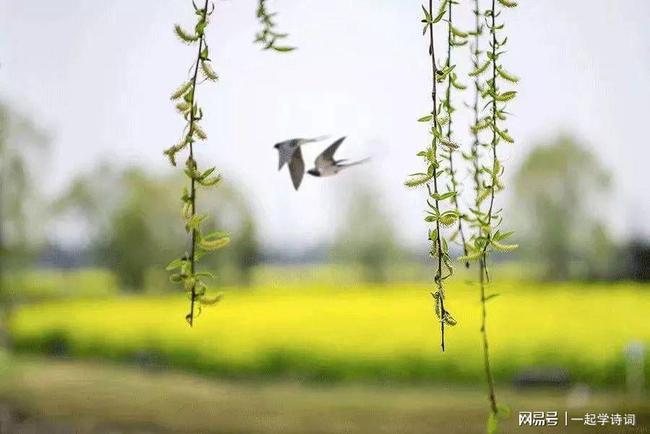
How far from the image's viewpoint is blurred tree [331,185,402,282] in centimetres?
144

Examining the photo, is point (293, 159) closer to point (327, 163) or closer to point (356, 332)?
point (327, 163)

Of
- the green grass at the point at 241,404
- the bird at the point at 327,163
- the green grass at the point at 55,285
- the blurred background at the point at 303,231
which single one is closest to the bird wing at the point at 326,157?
the bird at the point at 327,163

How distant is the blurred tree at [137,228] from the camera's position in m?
1.46

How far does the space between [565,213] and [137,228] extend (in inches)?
32.7

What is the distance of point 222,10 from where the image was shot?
143 centimetres

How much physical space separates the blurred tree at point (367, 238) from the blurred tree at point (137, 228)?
0.17 metres

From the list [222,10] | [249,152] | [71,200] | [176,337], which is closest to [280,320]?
[176,337]

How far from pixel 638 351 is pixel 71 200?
3.67ft

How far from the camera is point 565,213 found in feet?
4.73

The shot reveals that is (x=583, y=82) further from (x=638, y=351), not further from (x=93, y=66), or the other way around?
(x=93, y=66)

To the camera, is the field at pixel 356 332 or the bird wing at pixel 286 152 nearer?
the bird wing at pixel 286 152

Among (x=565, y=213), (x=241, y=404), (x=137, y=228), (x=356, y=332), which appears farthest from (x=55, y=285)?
(x=565, y=213)

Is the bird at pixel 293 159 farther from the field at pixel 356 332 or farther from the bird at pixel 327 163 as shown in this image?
the field at pixel 356 332

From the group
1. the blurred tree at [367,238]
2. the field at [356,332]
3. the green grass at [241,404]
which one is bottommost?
the green grass at [241,404]
